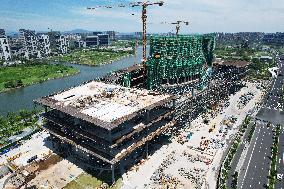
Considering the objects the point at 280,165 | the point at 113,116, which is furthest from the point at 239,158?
the point at 113,116

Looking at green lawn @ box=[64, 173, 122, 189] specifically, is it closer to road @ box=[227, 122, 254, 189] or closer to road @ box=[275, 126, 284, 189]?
road @ box=[227, 122, 254, 189]

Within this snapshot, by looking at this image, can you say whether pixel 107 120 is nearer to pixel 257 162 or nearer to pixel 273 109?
pixel 257 162

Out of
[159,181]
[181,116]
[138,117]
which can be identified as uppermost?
[138,117]

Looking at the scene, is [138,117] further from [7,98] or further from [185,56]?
[7,98]

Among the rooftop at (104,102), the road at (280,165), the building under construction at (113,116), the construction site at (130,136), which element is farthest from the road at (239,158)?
the rooftop at (104,102)

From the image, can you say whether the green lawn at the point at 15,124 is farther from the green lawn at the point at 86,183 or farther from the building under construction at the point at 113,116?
the green lawn at the point at 86,183

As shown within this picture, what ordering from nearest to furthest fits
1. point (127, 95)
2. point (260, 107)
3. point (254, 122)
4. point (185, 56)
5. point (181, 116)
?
1. point (127, 95)
2. point (181, 116)
3. point (254, 122)
4. point (260, 107)
5. point (185, 56)

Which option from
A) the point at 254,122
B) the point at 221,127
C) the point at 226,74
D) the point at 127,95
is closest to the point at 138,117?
the point at 127,95
